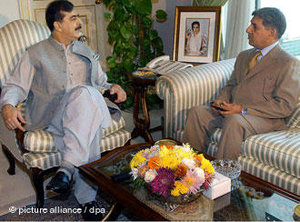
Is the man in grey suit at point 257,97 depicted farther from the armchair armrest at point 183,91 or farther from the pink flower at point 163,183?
the pink flower at point 163,183

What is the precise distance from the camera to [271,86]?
2527 mm

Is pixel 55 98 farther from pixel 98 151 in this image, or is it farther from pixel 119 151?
pixel 119 151

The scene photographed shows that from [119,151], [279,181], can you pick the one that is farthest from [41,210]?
[279,181]

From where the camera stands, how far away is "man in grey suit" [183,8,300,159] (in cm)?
243

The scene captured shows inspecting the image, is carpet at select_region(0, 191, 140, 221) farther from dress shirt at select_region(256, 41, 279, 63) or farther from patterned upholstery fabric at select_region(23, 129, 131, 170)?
dress shirt at select_region(256, 41, 279, 63)

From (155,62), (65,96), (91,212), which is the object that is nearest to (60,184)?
(91,212)

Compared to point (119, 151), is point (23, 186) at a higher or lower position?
lower

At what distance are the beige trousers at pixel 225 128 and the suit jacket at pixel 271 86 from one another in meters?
0.08

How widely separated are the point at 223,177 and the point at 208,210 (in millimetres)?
221

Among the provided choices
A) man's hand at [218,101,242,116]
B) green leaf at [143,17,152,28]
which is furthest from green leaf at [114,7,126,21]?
man's hand at [218,101,242,116]

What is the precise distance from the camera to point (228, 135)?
2410 mm

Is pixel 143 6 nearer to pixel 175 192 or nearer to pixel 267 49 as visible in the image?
pixel 267 49

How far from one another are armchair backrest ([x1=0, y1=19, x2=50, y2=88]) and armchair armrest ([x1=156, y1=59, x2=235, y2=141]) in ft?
3.68

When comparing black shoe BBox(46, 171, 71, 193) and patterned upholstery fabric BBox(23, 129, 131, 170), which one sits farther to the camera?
patterned upholstery fabric BBox(23, 129, 131, 170)
